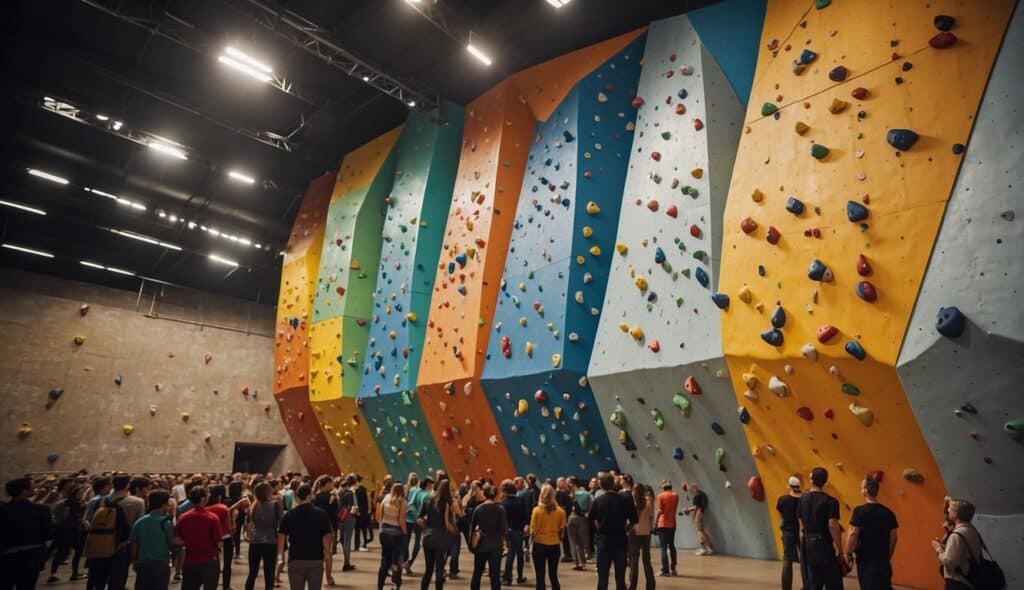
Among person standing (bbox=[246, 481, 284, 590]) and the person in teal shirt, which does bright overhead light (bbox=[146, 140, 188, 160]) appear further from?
the person in teal shirt

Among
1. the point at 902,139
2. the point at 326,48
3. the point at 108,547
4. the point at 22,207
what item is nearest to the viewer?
the point at 108,547

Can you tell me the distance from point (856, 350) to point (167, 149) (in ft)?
45.9

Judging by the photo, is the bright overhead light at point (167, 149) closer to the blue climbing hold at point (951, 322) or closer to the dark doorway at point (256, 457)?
the dark doorway at point (256, 457)

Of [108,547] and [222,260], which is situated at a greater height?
[222,260]

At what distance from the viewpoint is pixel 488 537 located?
4.90 meters

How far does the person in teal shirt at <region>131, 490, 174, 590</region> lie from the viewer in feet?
12.6

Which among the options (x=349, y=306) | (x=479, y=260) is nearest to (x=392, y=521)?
Answer: (x=479, y=260)

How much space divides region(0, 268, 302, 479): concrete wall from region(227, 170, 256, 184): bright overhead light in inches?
215

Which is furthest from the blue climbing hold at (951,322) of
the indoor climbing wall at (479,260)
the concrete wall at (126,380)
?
the concrete wall at (126,380)

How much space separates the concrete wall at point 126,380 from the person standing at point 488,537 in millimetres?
15176

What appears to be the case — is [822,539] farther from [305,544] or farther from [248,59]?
[248,59]

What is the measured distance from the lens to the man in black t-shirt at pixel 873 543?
3762 mm

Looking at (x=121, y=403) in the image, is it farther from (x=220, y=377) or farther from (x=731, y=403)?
(x=731, y=403)

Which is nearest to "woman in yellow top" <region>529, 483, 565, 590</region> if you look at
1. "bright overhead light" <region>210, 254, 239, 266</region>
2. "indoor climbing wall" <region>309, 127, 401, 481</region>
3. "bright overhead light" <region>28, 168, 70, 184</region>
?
"indoor climbing wall" <region>309, 127, 401, 481</region>
